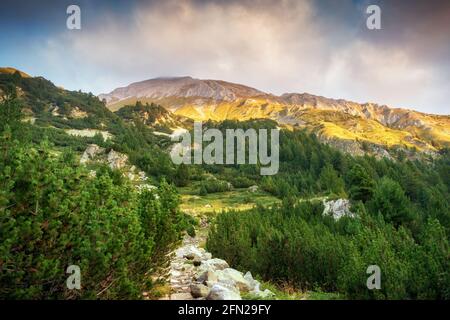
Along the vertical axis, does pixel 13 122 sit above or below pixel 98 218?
above

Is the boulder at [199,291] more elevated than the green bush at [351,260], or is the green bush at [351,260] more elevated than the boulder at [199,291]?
the boulder at [199,291]

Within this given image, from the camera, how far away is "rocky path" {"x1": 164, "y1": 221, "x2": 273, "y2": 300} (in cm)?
891

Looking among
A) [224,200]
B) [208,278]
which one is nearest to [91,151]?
[224,200]

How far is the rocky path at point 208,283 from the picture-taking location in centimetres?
891

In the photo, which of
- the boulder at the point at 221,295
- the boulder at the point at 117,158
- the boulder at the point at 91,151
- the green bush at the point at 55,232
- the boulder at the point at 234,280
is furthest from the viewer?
the boulder at the point at 91,151

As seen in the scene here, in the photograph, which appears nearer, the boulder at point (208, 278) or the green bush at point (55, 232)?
the green bush at point (55, 232)

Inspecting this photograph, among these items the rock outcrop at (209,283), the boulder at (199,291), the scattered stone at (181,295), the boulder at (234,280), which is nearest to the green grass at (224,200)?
the rock outcrop at (209,283)

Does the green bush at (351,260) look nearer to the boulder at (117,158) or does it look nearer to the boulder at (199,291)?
the boulder at (199,291)

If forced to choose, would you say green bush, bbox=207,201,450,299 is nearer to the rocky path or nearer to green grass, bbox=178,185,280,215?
the rocky path
